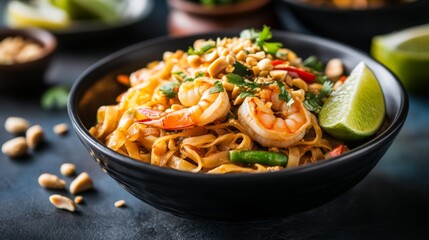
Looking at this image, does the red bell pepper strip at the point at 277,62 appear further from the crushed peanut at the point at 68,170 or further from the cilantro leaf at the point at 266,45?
the crushed peanut at the point at 68,170

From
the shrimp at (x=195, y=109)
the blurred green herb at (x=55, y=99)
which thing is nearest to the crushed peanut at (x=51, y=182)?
the shrimp at (x=195, y=109)

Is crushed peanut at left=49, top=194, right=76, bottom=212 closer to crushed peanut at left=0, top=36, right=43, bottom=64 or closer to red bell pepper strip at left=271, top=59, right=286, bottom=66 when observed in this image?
red bell pepper strip at left=271, top=59, right=286, bottom=66

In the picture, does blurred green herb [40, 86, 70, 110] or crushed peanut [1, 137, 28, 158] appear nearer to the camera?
crushed peanut [1, 137, 28, 158]

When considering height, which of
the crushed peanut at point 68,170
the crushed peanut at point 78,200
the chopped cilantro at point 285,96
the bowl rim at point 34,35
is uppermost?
the chopped cilantro at point 285,96

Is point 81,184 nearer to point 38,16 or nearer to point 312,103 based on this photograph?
point 312,103

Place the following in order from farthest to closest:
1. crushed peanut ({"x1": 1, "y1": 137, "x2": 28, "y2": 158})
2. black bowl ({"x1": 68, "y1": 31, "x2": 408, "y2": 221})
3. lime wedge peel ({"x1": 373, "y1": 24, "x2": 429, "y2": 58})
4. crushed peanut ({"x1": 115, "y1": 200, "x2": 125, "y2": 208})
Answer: lime wedge peel ({"x1": 373, "y1": 24, "x2": 429, "y2": 58})
crushed peanut ({"x1": 1, "y1": 137, "x2": 28, "y2": 158})
crushed peanut ({"x1": 115, "y1": 200, "x2": 125, "y2": 208})
black bowl ({"x1": 68, "y1": 31, "x2": 408, "y2": 221})

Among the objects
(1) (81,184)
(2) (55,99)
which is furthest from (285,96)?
(2) (55,99)

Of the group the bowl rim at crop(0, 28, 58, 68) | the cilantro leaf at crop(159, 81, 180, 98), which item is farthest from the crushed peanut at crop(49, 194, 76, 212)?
the bowl rim at crop(0, 28, 58, 68)

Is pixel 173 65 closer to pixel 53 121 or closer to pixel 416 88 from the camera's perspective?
pixel 53 121
